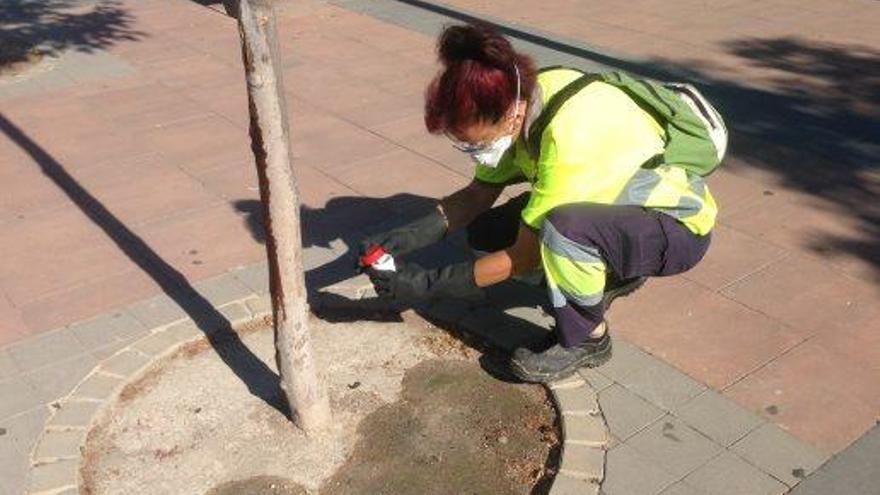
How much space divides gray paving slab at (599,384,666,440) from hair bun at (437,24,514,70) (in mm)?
1241

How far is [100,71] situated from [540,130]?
200 inches

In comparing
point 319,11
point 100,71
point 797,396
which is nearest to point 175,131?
point 100,71

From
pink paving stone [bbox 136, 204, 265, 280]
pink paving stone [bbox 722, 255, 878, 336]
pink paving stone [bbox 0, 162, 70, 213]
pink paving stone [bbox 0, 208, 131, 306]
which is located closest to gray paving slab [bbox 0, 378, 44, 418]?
pink paving stone [bbox 0, 208, 131, 306]

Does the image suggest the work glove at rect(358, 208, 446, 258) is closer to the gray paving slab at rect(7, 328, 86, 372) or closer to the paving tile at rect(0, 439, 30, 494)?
the gray paving slab at rect(7, 328, 86, 372)

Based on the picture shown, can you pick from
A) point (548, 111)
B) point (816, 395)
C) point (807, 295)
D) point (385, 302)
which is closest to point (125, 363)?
point (385, 302)

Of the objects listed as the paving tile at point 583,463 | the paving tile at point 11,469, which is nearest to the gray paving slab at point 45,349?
the paving tile at point 11,469

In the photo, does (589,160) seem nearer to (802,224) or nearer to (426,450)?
(426,450)

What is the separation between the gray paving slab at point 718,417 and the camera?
3262mm

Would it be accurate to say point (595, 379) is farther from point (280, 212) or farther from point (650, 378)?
point (280, 212)

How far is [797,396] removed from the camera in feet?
11.3

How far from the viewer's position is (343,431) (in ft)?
11.0

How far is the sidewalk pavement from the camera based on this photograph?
12.4 ft

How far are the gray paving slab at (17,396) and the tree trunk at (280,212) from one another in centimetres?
97

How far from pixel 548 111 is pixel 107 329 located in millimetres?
2037
